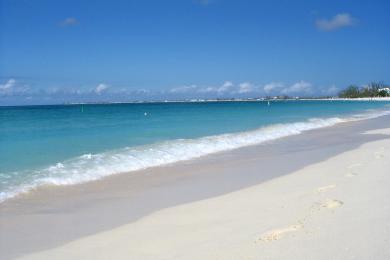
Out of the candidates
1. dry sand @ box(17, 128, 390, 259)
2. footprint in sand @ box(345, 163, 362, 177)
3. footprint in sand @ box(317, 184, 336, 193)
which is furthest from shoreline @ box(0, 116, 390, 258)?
footprint in sand @ box(317, 184, 336, 193)

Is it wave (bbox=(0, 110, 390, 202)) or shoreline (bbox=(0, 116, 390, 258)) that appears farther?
wave (bbox=(0, 110, 390, 202))

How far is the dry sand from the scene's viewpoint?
15.7 feet

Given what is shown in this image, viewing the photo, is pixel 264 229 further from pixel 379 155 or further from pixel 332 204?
pixel 379 155

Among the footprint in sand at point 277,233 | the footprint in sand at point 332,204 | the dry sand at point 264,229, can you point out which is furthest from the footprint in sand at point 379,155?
the footprint in sand at point 277,233

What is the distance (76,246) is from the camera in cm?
562

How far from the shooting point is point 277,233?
541 cm

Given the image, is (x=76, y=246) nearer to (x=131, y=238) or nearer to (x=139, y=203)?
(x=131, y=238)

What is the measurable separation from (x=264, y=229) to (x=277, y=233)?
300 mm

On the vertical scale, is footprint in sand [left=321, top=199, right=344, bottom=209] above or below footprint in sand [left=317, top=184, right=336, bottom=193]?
above

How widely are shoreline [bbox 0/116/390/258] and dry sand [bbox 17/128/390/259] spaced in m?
0.48

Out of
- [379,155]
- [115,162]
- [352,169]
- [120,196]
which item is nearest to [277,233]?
[120,196]

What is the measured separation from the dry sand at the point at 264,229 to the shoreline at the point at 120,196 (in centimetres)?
48

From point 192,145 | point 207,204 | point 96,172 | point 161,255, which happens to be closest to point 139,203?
point 207,204

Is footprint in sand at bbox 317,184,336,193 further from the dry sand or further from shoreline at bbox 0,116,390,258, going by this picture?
shoreline at bbox 0,116,390,258
